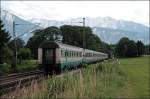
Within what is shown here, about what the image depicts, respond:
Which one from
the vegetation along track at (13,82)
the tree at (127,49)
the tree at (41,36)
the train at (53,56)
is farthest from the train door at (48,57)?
the tree at (127,49)

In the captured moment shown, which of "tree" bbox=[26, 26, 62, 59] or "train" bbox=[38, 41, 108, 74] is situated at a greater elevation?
"tree" bbox=[26, 26, 62, 59]

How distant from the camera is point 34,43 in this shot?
242 feet

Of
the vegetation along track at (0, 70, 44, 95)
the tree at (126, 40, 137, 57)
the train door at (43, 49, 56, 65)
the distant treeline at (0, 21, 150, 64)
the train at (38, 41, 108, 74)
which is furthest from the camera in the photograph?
the tree at (126, 40, 137, 57)

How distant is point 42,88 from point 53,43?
1985cm

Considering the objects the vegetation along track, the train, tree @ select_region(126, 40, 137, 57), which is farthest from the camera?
tree @ select_region(126, 40, 137, 57)

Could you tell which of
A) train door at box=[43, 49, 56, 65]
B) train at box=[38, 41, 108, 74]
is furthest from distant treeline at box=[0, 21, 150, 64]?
train door at box=[43, 49, 56, 65]

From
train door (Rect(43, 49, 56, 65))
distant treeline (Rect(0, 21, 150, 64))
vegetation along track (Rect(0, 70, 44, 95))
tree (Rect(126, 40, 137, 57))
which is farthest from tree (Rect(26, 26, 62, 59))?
vegetation along track (Rect(0, 70, 44, 95))

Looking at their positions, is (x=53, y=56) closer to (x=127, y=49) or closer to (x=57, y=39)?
(x=57, y=39)

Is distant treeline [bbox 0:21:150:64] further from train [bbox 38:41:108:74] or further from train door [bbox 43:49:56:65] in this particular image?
train door [bbox 43:49:56:65]

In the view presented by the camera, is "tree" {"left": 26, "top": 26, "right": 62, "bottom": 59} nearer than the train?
No

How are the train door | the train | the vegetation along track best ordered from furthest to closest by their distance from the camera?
the train door → the train → the vegetation along track

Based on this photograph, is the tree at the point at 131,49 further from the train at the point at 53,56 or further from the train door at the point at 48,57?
the train door at the point at 48,57

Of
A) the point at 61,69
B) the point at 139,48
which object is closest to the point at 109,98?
the point at 61,69

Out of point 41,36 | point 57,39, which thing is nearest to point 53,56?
point 57,39
